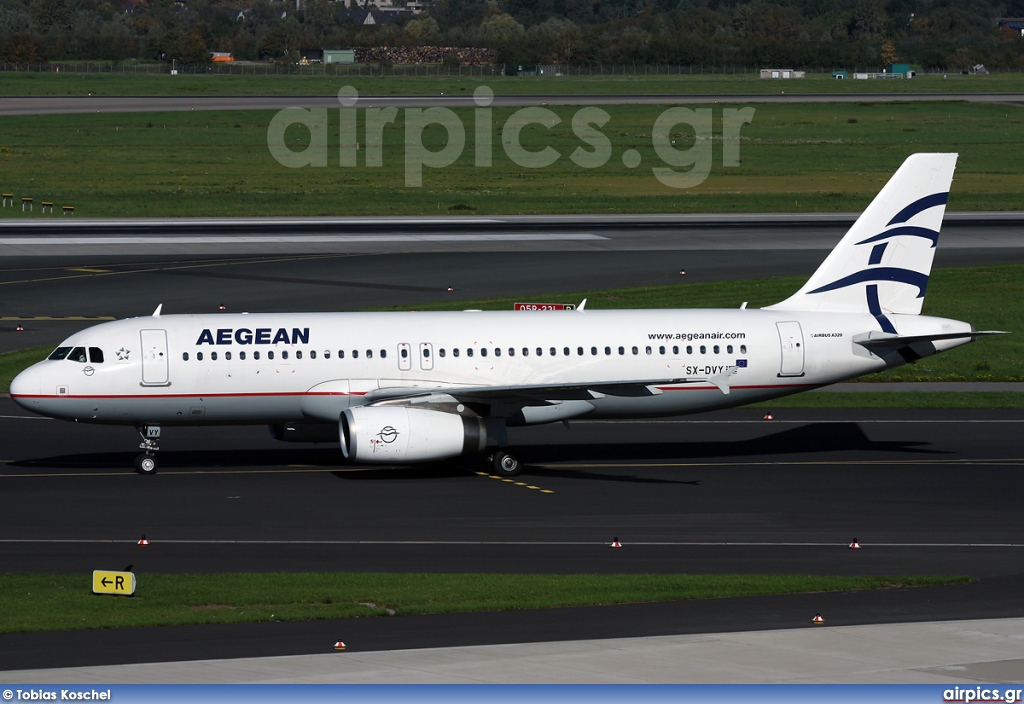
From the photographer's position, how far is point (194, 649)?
2314 cm

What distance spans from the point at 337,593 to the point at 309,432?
13782mm

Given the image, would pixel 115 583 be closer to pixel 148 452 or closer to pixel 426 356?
pixel 148 452

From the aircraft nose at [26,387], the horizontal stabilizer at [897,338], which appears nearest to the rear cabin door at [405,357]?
the aircraft nose at [26,387]

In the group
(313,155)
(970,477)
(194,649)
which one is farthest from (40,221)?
(194,649)

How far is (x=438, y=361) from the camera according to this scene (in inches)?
1561

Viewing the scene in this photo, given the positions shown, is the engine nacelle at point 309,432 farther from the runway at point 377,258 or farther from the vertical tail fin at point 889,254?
the runway at point 377,258

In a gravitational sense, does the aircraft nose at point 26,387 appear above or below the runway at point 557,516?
above

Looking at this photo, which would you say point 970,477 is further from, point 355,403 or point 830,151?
point 830,151

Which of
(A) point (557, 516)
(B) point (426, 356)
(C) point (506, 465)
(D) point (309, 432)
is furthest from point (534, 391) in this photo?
(D) point (309, 432)

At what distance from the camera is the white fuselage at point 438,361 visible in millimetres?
38844

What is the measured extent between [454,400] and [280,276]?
34.8 metres

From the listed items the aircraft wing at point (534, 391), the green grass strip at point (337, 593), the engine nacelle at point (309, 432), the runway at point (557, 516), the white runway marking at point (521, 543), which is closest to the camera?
the runway at point (557, 516)

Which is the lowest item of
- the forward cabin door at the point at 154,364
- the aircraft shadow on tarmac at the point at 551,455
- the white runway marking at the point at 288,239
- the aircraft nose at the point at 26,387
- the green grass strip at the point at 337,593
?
the aircraft shadow on tarmac at the point at 551,455

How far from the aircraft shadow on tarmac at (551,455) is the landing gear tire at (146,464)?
2.77 ft
